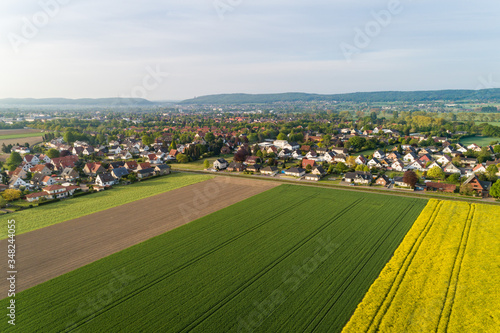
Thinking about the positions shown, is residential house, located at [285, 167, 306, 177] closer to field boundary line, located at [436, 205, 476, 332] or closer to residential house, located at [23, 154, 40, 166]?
field boundary line, located at [436, 205, 476, 332]

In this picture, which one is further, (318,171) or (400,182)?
(318,171)

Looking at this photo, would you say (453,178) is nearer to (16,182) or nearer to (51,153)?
(16,182)

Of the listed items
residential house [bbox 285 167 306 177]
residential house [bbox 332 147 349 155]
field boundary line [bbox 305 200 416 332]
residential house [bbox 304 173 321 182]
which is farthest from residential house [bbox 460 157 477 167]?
residential house [bbox 285 167 306 177]

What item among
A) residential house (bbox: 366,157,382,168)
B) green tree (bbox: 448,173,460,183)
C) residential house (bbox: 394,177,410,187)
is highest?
green tree (bbox: 448,173,460,183)

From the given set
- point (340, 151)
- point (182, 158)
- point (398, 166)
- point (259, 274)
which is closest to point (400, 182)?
point (398, 166)

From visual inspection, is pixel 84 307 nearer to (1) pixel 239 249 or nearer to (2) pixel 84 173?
(1) pixel 239 249

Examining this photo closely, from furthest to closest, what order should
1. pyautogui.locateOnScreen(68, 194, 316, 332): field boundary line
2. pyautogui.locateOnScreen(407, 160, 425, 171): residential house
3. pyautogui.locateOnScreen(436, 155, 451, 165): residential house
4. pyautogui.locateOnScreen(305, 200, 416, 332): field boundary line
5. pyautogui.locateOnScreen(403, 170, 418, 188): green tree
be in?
pyautogui.locateOnScreen(436, 155, 451, 165): residential house, pyautogui.locateOnScreen(407, 160, 425, 171): residential house, pyautogui.locateOnScreen(403, 170, 418, 188): green tree, pyautogui.locateOnScreen(305, 200, 416, 332): field boundary line, pyautogui.locateOnScreen(68, 194, 316, 332): field boundary line
